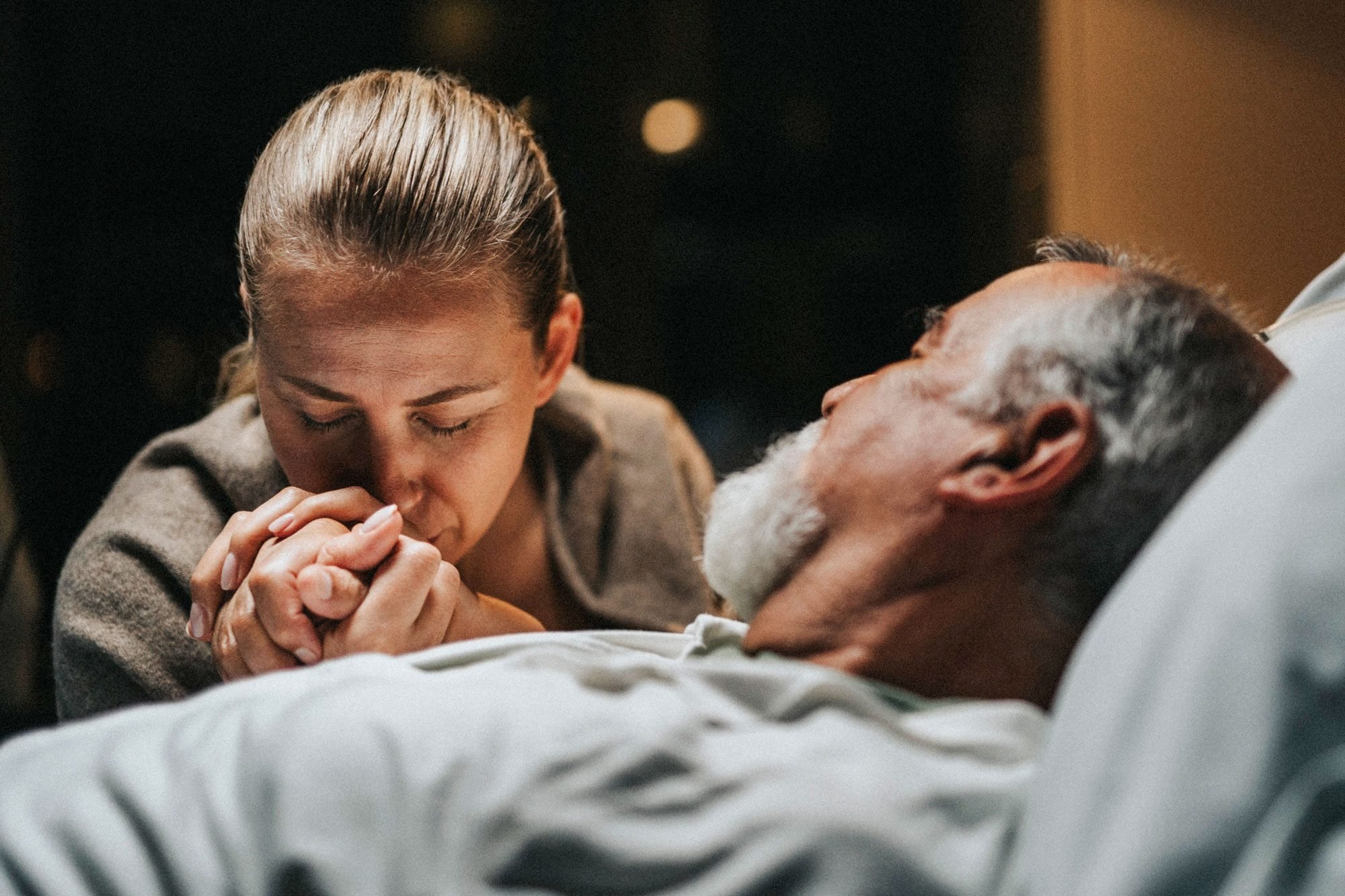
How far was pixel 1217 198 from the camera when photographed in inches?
45.2

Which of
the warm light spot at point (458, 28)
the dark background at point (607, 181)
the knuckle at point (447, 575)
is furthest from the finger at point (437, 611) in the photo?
the warm light spot at point (458, 28)

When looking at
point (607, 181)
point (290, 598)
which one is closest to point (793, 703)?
point (290, 598)

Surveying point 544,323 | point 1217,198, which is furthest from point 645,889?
point 1217,198

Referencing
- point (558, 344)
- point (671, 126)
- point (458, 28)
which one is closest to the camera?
point (558, 344)

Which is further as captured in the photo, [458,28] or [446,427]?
[458,28]

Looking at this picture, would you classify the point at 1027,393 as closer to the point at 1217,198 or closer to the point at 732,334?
the point at 1217,198

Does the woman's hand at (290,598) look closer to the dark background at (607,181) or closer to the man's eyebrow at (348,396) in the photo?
the man's eyebrow at (348,396)

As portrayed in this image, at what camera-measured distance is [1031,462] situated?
0.60m

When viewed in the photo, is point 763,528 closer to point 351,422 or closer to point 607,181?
point 351,422

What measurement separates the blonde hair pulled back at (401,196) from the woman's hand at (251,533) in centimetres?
17

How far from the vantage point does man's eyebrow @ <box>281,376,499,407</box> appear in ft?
2.63

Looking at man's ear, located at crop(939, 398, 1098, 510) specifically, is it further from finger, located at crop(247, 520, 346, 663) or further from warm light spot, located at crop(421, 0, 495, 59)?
warm light spot, located at crop(421, 0, 495, 59)

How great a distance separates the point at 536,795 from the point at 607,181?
1.26 metres

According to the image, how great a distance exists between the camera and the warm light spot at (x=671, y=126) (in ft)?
5.42
